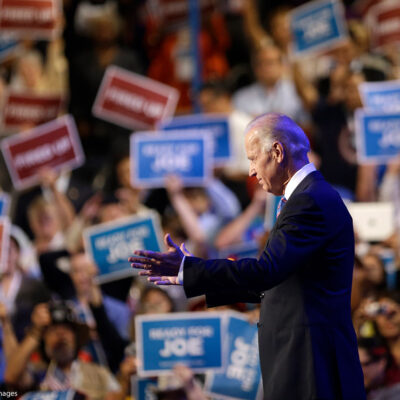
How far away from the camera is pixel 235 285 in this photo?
2.19m

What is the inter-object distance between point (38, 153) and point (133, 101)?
827 mm

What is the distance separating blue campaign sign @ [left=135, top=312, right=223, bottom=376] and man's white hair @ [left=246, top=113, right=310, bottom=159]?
2.06 meters

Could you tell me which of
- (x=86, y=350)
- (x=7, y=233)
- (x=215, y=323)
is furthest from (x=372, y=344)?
(x=7, y=233)

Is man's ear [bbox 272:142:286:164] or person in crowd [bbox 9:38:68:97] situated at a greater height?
person in crowd [bbox 9:38:68:97]

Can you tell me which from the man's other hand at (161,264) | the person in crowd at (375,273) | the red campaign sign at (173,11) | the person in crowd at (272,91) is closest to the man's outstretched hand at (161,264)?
the man's other hand at (161,264)

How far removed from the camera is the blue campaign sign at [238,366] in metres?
4.18

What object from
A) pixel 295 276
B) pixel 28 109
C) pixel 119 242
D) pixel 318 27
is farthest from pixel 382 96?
pixel 295 276

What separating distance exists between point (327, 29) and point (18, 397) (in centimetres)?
346

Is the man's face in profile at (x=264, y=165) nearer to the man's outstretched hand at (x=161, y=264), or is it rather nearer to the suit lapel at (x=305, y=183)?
the suit lapel at (x=305, y=183)

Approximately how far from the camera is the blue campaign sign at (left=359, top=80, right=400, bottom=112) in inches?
218

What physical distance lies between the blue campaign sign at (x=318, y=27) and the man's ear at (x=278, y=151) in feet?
12.3

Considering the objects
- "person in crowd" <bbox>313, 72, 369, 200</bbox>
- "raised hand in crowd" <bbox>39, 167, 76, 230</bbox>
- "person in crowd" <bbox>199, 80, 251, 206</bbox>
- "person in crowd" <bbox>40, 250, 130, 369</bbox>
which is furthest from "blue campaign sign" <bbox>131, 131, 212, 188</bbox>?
"person in crowd" <bbox>313, 72, 369, 200</bbox>

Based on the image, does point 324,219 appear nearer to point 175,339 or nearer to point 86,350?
point 175,339

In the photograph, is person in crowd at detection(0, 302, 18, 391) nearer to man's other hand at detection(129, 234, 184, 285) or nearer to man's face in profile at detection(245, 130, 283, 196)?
man's other hand at detection(129, 234, 184, 285)
